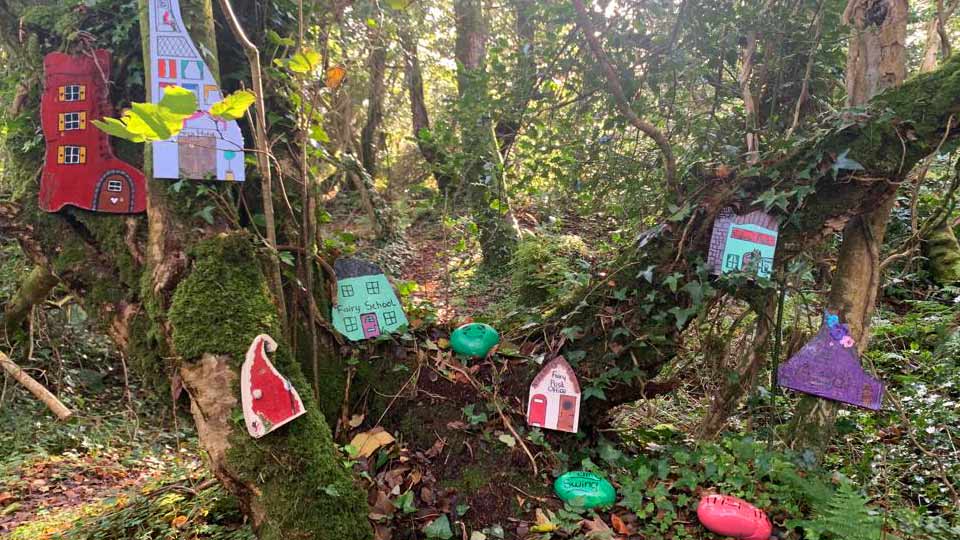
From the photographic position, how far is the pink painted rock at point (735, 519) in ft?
7.57

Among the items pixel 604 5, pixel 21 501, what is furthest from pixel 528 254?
pixel 21 501

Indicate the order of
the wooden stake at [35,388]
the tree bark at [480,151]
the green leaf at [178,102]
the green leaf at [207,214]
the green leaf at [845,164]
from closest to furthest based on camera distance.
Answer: the green leaf at [178,102]
the green leaf at [207,214]
the green leaf at [845,164]
the tree bark at [480,151]
the wooden stake at [35,388]

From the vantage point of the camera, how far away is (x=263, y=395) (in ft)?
7.31

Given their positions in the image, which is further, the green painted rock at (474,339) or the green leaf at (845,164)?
the green painted rock at (474,339)

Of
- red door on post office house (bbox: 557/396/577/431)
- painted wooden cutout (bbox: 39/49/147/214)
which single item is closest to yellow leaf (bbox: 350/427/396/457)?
red door on post office house (bbox: 557/396/577/431)

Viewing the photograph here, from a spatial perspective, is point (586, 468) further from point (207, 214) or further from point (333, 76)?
point (333, 76)

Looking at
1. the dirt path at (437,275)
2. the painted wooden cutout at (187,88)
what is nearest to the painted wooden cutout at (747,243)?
the painted wooden cutout at (187,88)

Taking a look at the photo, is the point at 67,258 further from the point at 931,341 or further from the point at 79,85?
the point at 931,341

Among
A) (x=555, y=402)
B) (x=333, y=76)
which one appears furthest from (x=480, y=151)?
(x=555, y=402)

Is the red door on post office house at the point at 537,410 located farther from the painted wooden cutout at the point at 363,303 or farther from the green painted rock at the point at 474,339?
the painted wooden cutout at the point at 363,303

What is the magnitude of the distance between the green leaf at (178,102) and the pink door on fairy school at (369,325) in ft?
5.79

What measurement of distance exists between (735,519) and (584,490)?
2.20ft

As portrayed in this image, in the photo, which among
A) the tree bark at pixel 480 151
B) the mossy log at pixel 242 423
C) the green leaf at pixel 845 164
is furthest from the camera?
the tree bark at pixel 480 151

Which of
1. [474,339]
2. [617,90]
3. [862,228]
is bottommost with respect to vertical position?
[474,339]
